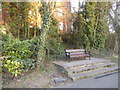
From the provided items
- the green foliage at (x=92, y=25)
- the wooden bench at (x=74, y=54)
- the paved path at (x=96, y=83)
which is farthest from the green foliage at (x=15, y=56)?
the green foliage at (x=92, y=25)

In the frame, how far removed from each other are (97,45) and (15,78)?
23.6ft

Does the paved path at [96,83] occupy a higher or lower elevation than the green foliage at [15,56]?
lower

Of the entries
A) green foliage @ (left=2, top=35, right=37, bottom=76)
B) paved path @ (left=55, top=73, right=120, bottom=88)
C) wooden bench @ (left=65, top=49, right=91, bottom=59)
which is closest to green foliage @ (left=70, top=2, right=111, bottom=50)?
wooden bench @ (left=65, top=49, right=91, bottom=59)

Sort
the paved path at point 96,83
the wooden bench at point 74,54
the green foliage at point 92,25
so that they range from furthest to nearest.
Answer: the green foliage at point 92,25, the wooden bench at point 74,54, the paved path at point 96,83

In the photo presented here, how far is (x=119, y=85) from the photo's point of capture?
9.86 feet

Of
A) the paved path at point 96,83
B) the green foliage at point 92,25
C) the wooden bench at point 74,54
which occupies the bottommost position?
the paved path at point 96,83

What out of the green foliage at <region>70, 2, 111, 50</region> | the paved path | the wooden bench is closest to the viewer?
the paved path

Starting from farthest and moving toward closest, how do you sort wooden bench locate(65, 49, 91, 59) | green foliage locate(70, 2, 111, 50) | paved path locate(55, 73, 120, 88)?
green foliage locate(70, 2, 111, 50) → wooden bench locate(65, 49, 91, 59) → paved path locate(55, 73, 120, 88)

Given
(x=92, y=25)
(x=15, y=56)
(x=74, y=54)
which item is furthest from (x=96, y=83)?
(x=92, y=25)

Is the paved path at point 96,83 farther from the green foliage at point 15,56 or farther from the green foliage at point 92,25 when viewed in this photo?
the green foliage at point 92,25

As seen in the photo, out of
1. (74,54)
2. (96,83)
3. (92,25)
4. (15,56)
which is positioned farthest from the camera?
(92,25)

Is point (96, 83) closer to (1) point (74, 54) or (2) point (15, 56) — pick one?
(1) point (74, 54)

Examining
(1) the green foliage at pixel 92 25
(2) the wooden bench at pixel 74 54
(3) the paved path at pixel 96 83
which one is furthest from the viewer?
(1) the green foliage at pixel 92 25

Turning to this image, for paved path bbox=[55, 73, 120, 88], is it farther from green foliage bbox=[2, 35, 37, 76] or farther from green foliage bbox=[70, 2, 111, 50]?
green foliage bbox=[70, 2, 111, 50]
